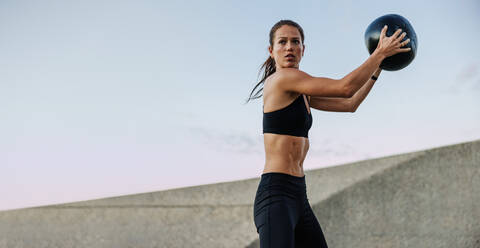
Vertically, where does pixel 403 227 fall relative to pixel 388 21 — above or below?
below

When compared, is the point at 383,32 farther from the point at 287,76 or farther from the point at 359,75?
the point at 287,76

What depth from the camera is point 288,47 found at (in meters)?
3.05

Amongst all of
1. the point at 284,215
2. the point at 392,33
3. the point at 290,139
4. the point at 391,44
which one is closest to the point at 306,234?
the point at 284,215

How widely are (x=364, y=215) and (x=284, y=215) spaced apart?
4.61 metres

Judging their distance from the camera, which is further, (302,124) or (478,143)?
(478,143)

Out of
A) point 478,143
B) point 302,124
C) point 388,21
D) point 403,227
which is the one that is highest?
point 388,21

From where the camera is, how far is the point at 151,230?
708cm

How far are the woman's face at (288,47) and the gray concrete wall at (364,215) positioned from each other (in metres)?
3.75

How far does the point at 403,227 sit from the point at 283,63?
4.89m

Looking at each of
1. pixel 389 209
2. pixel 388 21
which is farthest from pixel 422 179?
pixel 388 21

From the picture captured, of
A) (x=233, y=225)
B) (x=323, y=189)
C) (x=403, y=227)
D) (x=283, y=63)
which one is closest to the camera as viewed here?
(x=283, y=63)

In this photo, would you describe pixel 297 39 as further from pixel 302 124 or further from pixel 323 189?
pixel 323 189

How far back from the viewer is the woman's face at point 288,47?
120 inches

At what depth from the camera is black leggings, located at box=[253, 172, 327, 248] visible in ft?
8.78
